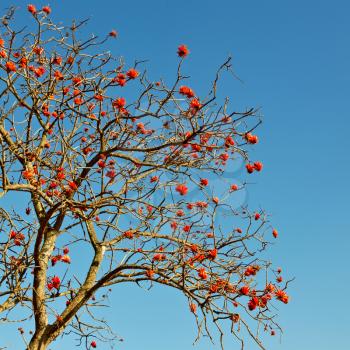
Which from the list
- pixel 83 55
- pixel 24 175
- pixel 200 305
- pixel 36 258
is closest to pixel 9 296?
pixel 36 258

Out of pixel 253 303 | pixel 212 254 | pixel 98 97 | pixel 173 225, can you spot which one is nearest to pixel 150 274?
pixel 212 254

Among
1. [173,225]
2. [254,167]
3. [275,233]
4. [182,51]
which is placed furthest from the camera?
[173,225]

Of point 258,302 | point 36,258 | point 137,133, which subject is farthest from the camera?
point 137,133

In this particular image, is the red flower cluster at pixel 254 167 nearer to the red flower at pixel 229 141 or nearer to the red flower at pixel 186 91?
the red flower at pixel 229 141

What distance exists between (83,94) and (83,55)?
2.70 ft

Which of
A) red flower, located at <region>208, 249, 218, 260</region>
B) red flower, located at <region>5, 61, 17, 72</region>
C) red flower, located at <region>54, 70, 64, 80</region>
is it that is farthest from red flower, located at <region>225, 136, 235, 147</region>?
red flower, located at <region>5, 61, 17, 72</region>

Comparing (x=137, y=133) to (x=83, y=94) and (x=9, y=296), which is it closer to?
(x=83, y=94)

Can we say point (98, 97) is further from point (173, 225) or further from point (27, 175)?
point (173, 225)

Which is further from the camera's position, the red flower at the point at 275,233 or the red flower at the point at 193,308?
the red flower at the point at 275,233

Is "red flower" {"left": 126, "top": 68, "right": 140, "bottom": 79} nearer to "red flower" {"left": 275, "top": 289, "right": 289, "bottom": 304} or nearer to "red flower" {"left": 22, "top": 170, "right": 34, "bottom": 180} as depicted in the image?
"red flower" {"left": 22, "top": 170, "right": 34, "bottom": 180}

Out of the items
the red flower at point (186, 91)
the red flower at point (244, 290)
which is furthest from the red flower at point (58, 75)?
the red flower at point (244, 290)

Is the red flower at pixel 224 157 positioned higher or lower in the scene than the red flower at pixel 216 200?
higher

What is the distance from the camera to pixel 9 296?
7.32 m

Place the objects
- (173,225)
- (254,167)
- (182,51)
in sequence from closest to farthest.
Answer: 1. (182,51)
2. (254,167)
3. (173,225)
